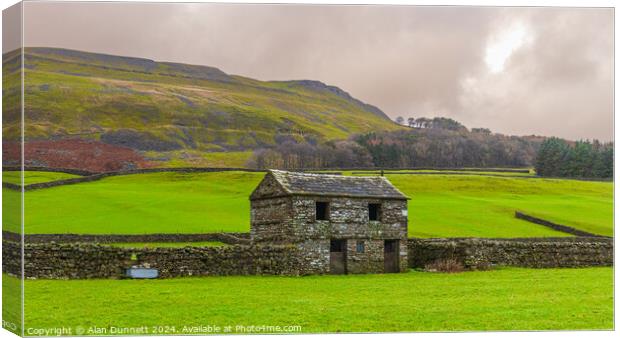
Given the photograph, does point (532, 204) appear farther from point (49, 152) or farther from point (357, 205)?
point (49, 152)

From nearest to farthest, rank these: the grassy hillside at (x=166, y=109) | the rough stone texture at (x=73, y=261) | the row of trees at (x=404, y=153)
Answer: the rough stone texture at (x=73, y=261), the row of trees at (x=404, y=153), the grassy hillside at (x=166, y=109)

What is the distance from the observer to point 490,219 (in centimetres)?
6175

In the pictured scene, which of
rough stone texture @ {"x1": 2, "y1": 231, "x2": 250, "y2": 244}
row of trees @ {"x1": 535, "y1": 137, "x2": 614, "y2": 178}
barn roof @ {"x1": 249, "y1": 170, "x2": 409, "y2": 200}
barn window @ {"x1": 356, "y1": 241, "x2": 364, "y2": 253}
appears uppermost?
row of trees @ {"x1": 535, "y1": 137, "x2": 614, "y2": 178}

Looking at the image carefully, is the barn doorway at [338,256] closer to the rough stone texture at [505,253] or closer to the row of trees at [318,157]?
the rough stone texture at [505,253]

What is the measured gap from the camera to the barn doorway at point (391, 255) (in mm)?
33875

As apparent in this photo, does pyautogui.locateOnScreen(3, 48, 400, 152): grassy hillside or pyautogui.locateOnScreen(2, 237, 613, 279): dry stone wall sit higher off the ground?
pyautogui.locateOnScreen(3, 48, 400, 152): grassy hillside

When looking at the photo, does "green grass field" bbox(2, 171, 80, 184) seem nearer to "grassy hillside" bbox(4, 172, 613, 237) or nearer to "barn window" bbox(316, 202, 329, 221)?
"grassy hillside" bbox(4, 172, 613, 237)

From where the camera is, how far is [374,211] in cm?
3441

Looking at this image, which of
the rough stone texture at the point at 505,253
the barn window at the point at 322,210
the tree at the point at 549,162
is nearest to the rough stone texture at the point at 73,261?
the barn window at the point at 322,210

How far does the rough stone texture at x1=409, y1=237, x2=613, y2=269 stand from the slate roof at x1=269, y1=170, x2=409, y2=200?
8.17 feet

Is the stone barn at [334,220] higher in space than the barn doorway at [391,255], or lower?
higher

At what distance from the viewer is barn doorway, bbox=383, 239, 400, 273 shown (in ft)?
111

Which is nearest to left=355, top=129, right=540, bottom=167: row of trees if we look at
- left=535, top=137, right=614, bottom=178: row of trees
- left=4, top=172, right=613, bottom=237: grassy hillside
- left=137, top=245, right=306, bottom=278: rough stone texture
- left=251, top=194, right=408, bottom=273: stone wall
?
left=535, top=137, right=614, bottom=178: row of trees

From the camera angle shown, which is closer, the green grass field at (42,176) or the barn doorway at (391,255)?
the barn doorway at (391,255)
